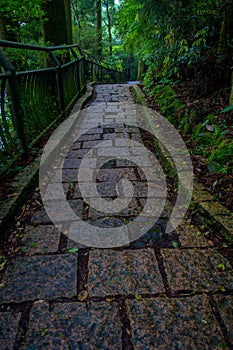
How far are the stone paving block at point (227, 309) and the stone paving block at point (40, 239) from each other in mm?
978

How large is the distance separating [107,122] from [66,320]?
11.3 ft

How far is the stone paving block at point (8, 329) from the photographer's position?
1012mm

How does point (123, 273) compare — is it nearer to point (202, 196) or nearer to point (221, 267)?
point (221, 267)

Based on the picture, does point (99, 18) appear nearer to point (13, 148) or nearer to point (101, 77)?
point (101, 77)

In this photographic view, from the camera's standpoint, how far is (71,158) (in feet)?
9.45

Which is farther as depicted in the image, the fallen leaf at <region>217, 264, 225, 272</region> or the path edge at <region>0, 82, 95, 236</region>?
the path edge at <region>0, 82, 95, 236</region>

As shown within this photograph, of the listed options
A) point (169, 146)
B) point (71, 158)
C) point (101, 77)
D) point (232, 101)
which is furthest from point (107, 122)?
point (101, 77)

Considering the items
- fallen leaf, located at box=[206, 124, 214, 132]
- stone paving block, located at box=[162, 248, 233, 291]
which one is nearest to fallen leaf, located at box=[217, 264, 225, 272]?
stone paving block, located at box=[162, 248, 233, 291]

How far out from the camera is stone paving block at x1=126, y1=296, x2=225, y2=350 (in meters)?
1.02

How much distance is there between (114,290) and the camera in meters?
1.26

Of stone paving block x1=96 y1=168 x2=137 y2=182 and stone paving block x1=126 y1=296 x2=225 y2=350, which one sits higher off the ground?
stone paving block x1=96 y1=168 x2=137 y2=182

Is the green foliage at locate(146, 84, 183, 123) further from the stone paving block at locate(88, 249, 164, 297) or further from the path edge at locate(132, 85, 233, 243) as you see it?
the stone paving block at locate(88, 249, 164, 297)

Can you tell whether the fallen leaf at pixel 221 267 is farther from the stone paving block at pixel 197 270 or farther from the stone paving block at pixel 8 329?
the stone paving block at pixel 8 329

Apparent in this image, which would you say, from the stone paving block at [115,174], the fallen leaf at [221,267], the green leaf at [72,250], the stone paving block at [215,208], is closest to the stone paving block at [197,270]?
the fallen leaf at [221,267]
